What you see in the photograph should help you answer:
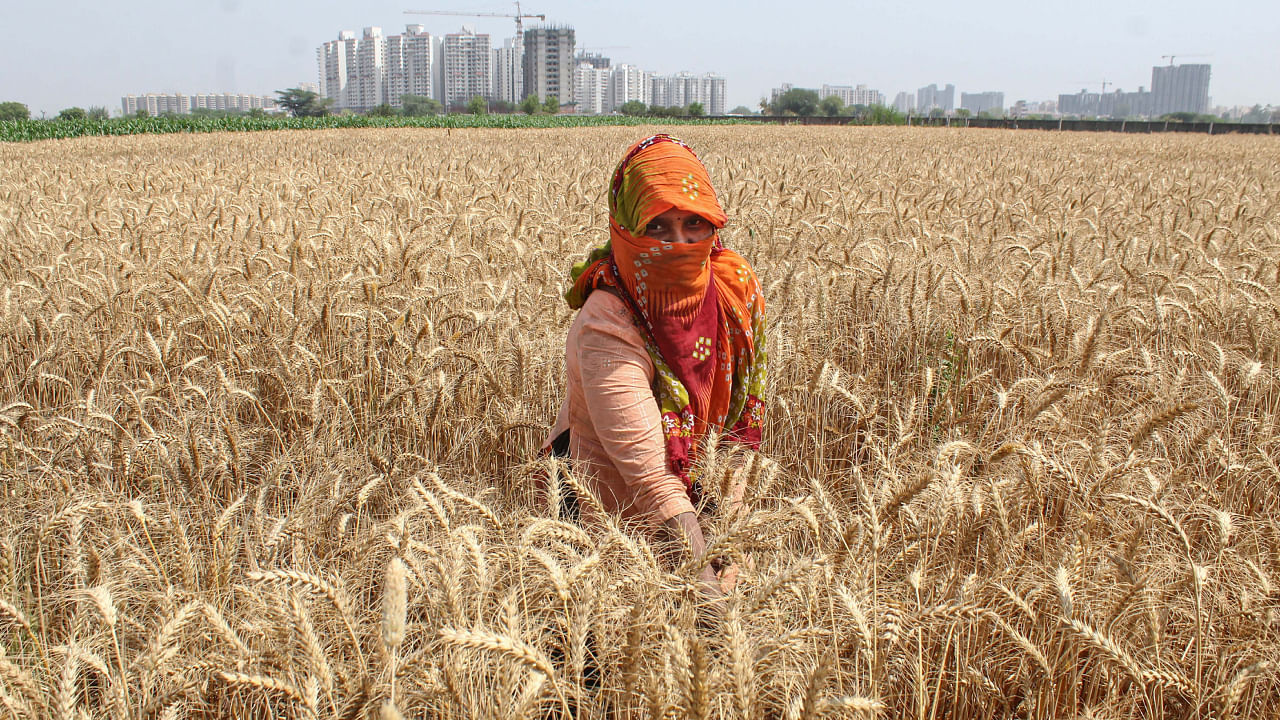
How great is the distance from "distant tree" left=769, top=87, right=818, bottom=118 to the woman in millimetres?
98247

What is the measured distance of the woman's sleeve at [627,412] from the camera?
6.09ft

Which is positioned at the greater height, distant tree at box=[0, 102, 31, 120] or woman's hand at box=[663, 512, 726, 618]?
distant tree at box=[0, 102, 31, 120]

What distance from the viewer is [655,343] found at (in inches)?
77.8

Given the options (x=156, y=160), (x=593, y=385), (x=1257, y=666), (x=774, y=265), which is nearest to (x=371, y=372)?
(x=593, y=385)

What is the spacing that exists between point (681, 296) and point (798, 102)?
103 meters

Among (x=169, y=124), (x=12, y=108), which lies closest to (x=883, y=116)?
(x=169, y=124)

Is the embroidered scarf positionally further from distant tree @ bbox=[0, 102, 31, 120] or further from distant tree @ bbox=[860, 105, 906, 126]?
distant tree @ bbox=[0, 102, 31, 120]

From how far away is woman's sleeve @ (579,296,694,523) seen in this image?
1.86 metres

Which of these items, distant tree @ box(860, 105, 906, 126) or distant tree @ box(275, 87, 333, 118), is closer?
distant tree @ box(860, 105, 906, 126)

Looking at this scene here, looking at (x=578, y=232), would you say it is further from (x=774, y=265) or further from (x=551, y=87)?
(x=551, y=87)

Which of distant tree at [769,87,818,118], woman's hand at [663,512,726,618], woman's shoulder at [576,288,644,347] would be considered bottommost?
woman's hand at [663,512,726,618]

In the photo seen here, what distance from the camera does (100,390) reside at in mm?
2828

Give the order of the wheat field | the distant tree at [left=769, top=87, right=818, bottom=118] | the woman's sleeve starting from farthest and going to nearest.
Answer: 1. the distant tree at [left=769, top=87, right=818, bottom=118]
2. the woman's sleeve
3. the wheat field

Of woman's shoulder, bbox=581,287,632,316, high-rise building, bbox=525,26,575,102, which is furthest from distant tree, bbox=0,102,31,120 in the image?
woman's shoulder, bbox=581,287,632,316
